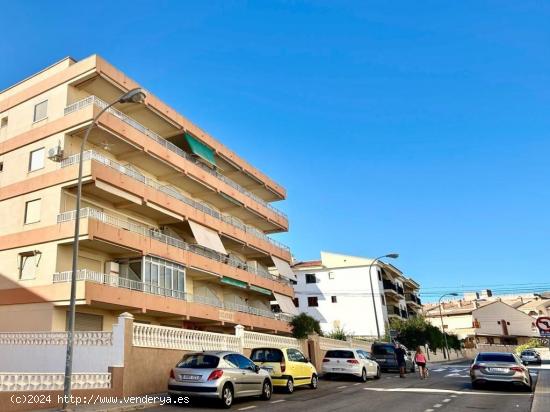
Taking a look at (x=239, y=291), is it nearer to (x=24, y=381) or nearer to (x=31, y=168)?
(x=31, y=168)

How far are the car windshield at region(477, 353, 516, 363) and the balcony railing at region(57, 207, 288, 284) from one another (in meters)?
17.5

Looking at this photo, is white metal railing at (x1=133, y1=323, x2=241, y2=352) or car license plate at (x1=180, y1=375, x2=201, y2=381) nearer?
car license plate at (x1=180, y1=375, x2=201, y2=381)

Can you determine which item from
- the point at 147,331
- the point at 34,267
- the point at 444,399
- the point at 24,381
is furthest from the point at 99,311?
the point at 444,399

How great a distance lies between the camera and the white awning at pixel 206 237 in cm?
3095

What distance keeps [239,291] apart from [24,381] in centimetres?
2637

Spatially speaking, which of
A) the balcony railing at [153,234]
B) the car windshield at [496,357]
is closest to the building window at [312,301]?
the balcony railing at [153,234]

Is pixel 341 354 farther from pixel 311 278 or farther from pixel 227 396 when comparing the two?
pixel 311 278

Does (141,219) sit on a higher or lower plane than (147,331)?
higher

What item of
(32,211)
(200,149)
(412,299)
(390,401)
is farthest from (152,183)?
(412,299)

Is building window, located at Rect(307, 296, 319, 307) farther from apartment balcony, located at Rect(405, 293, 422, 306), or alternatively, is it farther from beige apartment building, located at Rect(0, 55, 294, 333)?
beige apartment building, located at Rect(0, 55, 294, 333)

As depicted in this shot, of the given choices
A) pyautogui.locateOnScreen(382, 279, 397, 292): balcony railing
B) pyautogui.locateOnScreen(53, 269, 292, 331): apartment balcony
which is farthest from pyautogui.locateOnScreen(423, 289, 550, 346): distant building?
pyautogui.locateOnScreen(53, 269, 292, 331): apartment balcony

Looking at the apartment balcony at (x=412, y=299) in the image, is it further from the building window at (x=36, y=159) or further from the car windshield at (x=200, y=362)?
the car windshield at (x=200, y=362)

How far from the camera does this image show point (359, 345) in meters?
38.5

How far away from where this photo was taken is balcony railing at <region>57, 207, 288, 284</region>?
23844mm
